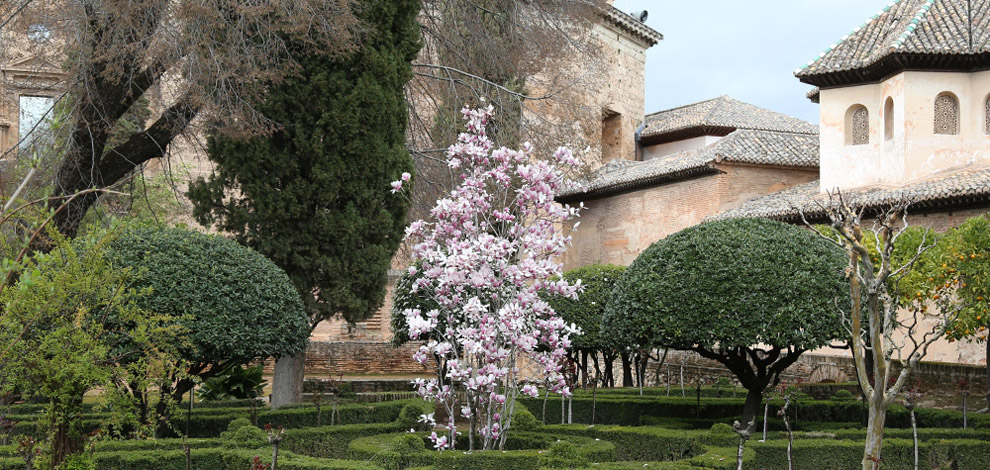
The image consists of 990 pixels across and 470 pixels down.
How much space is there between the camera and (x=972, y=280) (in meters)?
12.7

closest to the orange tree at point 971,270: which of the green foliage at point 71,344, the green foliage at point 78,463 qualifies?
the green foliage at point 71,344

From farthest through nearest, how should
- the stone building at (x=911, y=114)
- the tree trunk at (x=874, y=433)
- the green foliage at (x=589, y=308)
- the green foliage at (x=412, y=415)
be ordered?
the stone building at (x=911, y=114) → the green foliage at (x=589, y=308) → the green foliage at (x=412, y=415) → the tree trunk at (x=874, y=433)

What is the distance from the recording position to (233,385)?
15016 mm

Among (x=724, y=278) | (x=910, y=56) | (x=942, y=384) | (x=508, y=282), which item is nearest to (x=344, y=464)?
(x=508, y=282)

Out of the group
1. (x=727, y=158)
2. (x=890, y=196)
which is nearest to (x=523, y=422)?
(x=890, y=196)

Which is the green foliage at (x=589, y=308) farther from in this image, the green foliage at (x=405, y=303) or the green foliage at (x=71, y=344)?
the green foliage at (x=71, y=344)

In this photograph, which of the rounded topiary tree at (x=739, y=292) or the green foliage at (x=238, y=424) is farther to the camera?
the rounded topiary tree at (x=739, y=292)

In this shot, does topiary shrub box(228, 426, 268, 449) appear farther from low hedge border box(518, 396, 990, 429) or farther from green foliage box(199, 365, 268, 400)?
green foliage box(199, 365, 268, 400)

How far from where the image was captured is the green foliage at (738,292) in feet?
31.8

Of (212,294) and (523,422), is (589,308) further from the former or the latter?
(212,294)

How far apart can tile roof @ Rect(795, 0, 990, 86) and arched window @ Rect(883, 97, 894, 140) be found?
0.67 meters

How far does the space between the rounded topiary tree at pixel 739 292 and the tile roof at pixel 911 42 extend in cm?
1210

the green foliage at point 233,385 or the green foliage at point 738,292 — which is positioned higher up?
the green foliage at point 738,292

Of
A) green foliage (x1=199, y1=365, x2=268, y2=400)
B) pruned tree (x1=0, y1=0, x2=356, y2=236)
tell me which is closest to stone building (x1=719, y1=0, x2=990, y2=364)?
green foliage (x1=199, y1=365, x2=268, y2=400)
